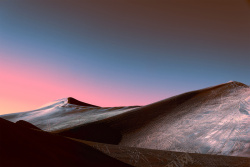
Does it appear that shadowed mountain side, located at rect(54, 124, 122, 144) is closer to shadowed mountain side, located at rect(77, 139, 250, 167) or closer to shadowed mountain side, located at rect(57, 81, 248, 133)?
shadowed mountain side, located at rect(57, 81, 248, 133)

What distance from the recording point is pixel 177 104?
8.32 metres

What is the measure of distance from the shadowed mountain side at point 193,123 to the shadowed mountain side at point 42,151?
3130mm

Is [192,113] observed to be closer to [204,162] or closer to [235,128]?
[235,128]

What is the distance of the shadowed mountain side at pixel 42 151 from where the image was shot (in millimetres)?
2420

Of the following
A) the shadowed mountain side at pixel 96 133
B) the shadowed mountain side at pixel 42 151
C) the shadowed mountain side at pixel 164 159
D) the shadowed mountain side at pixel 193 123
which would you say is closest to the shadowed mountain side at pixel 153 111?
the shadowed mountain side at pixel 193 123

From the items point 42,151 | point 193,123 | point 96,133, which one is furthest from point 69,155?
point 96,133

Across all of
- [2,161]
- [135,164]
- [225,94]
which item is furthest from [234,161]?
[225,94]

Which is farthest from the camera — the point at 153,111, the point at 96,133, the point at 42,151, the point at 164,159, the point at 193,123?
the point at 153,111

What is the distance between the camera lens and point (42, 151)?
2.77 meters

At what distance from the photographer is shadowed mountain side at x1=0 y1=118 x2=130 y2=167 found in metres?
2.42

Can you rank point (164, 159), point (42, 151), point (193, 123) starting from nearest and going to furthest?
point (42, 151)
point (164, 159)
point (193, 123)

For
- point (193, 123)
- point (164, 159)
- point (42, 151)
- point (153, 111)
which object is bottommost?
point (164, 159)

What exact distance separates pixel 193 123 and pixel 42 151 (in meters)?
5.04

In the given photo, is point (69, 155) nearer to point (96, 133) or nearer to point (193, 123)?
point (193, 123)
